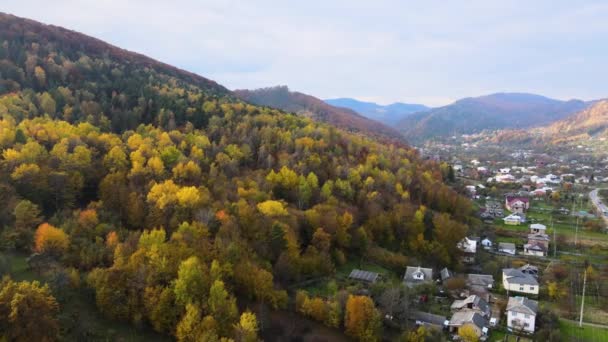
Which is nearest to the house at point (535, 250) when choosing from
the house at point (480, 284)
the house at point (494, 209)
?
the house at point (480, 284)

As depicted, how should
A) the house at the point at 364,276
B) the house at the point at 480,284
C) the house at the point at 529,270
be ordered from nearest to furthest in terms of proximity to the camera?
the house at the point at 364,276 < the house at the point at 480,284 < the house at the point at 529,270

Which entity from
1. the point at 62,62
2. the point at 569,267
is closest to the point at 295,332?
the point at 569,267

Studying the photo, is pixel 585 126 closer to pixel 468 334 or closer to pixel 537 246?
pixel 537 246

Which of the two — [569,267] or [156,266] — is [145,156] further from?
[569,267]

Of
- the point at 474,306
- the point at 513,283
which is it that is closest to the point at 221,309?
the point at 474,306

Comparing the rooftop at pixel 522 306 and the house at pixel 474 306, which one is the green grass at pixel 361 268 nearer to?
the house at pixel 474 306

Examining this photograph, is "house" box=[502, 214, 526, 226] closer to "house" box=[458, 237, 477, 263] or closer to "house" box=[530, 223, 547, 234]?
"house" box=[530, 223, 547, 234]
